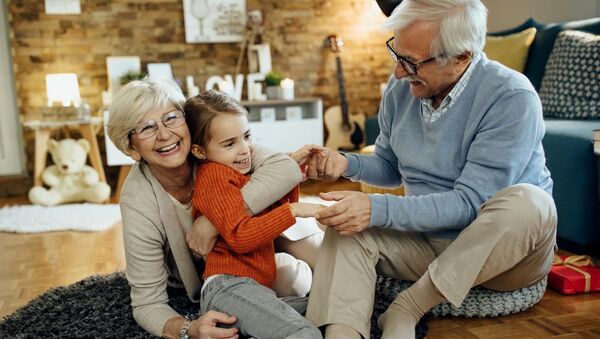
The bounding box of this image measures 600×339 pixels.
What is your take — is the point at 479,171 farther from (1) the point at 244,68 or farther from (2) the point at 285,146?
(1) the point at 244,68

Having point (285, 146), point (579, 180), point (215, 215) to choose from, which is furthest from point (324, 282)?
point (285, 146)

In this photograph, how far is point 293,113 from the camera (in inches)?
185

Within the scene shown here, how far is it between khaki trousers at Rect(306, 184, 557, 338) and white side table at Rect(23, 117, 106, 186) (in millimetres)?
2943

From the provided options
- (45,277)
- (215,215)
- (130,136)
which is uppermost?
(130,136)

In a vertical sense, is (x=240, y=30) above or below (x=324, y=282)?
above

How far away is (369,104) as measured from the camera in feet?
17.1

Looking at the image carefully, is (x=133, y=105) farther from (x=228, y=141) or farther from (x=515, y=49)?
(x=515, y=49)

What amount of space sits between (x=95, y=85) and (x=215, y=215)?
3.25m

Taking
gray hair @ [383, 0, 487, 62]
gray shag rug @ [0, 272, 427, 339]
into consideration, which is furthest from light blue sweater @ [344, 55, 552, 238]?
gray shag rug @ [0, 272, 427, 339]

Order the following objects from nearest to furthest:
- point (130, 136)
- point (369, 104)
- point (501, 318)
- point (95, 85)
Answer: point (130, 136) → point (501, 318) → point (95, 85) → point (369, 104)

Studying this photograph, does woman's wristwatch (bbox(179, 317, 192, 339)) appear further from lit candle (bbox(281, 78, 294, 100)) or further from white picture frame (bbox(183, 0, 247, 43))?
white picture frame (bbox(183, 0, 247, 43))

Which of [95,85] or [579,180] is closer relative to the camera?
[579,180]

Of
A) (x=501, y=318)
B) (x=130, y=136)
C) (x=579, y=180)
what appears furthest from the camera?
(x=579, y=180)

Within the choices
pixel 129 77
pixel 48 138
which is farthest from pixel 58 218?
pixel 129 77
